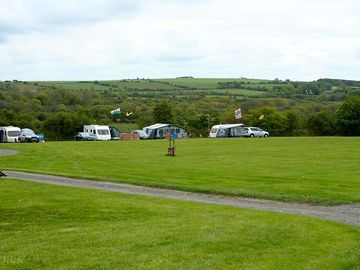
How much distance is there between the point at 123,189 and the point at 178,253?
36.5ft

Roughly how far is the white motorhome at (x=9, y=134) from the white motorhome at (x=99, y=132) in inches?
452

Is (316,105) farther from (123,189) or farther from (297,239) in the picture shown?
(297,239)

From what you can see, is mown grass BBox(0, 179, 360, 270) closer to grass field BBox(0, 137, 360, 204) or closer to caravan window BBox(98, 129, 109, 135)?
grass field BBox(0, 137, 360, 204)

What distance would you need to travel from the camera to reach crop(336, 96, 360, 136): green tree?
84312 millimetres

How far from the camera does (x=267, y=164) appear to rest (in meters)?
31.6

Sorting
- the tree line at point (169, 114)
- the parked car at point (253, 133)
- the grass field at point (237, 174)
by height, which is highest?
the tree line at point (169, 114)

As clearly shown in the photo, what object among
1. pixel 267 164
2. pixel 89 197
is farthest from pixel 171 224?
pixel 267 164

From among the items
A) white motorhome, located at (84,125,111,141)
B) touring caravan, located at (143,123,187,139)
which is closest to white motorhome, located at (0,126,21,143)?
white motorhome, located at (84,125,111,141)

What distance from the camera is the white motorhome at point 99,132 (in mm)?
80787

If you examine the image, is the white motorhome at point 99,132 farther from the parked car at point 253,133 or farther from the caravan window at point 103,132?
the parked car at point 253,133

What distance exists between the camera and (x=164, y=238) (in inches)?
417

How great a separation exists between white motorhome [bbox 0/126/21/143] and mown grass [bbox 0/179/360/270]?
5935 centimetres

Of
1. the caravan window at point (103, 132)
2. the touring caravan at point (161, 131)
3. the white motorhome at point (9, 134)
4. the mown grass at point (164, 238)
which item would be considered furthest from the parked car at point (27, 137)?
the mown grass at point (164, 238)

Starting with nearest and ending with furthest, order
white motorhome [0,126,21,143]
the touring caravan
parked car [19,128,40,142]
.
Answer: parked car [19,128,40,142], white motorhome [0,126,21,143], the touring caravan
